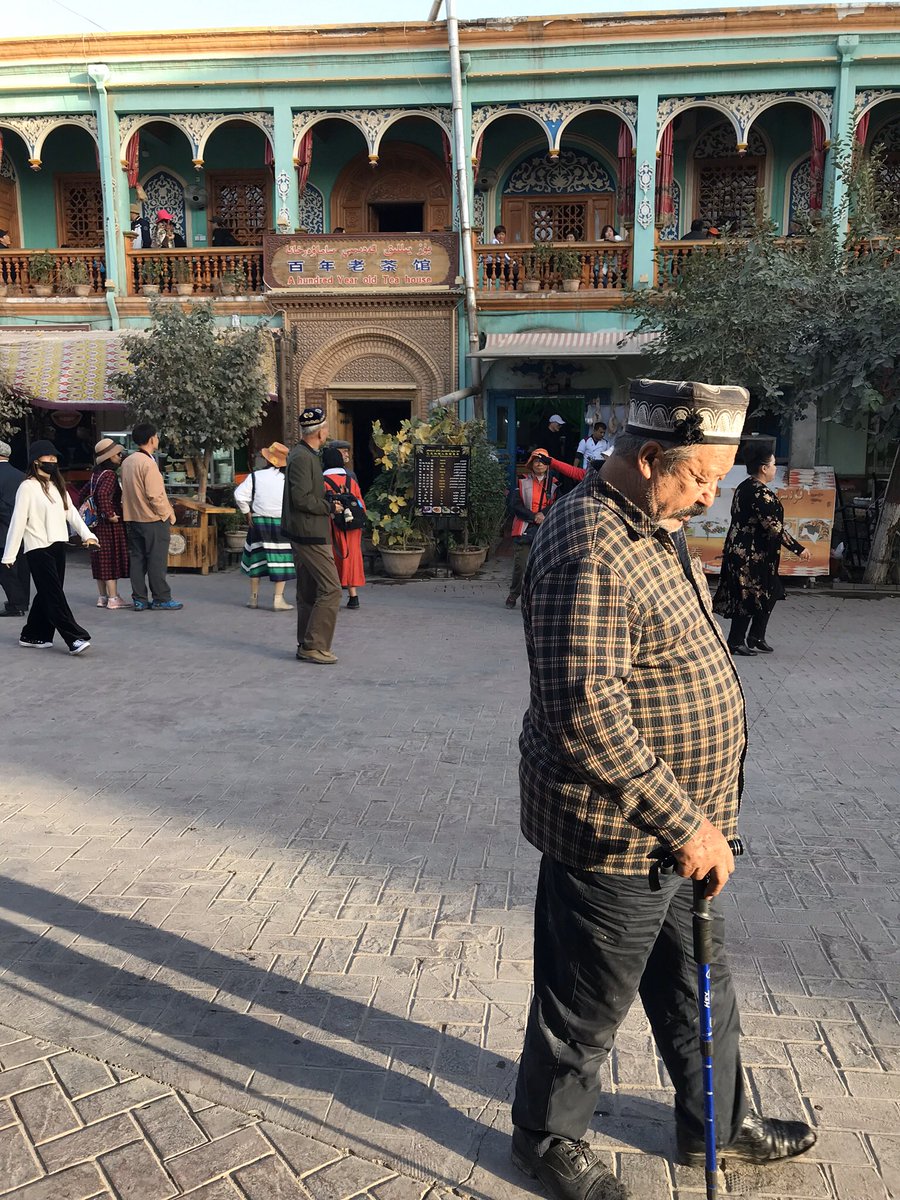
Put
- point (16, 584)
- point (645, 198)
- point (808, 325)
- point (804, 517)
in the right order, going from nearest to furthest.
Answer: point (16, 584) → point (808, 325) → point (804, 517) → point (645, 198)

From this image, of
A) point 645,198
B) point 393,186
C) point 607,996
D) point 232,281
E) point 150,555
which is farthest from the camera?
point 393,186

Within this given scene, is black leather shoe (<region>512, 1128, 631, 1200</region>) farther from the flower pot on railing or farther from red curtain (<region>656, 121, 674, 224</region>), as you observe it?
red curtain (<region>656, 121, 674, 224</region>)

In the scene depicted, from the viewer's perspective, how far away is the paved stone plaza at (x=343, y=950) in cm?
258

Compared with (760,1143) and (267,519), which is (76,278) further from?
(760,1143)

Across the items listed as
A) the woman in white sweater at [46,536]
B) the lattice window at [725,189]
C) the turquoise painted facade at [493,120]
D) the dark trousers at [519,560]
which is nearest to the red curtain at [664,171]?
the turquoise painted facade at [493,120]

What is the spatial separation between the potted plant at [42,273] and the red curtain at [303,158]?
4475 millimetres

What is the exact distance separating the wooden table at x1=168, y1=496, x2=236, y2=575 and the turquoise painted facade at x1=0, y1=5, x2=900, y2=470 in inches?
182

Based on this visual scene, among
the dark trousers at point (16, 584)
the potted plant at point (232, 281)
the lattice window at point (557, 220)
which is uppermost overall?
the lattice window at point (557, 220)

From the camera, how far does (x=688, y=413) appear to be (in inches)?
83.1

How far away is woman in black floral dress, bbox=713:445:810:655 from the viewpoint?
8.23 m

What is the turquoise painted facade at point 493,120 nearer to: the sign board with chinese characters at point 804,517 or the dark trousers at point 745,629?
the sign board with chinese characters at point 804,517

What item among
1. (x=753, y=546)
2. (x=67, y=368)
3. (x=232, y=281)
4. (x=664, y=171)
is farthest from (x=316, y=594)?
(x=664, y=171)

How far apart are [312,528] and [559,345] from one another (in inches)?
356

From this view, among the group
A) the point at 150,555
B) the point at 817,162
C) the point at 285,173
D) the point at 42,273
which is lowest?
the point at 150,555
